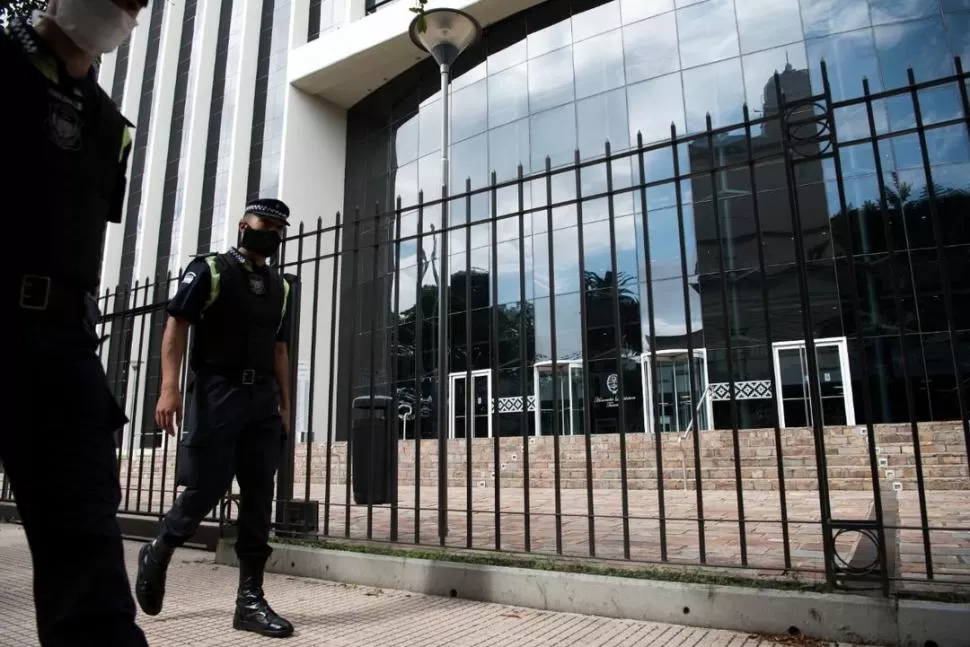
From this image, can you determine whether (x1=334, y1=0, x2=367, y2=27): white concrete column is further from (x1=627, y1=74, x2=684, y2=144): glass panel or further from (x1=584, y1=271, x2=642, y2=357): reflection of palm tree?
(x1=584, y1=271, x2=642, y2=357): reflection of palm tree

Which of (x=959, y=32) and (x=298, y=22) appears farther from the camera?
(x=298, y=22)

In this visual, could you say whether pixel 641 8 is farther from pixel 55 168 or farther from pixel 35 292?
pixel 35 292

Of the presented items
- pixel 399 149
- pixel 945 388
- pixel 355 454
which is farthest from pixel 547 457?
pixel 399 149

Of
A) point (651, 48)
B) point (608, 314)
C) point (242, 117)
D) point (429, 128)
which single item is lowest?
point (608, 314)

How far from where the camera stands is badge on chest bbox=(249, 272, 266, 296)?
350cm

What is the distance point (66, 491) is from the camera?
1395 mm

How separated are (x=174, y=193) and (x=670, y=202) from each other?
75.6 ft

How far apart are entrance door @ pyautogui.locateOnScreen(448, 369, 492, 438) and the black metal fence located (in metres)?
0.17

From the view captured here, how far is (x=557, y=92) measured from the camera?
20.7 metres

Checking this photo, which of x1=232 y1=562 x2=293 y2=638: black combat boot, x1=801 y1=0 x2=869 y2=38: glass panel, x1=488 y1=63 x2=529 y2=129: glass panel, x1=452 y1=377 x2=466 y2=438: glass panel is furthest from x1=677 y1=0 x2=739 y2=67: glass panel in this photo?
x1=232 y1=562 x2=293 y2=638: black combat boot

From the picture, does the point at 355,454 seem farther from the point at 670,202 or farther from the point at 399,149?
the point at 399,149

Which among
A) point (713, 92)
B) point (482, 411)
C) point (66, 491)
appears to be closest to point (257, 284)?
point (66, 491)

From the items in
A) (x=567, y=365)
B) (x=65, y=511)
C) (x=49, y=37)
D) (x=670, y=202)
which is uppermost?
(x=670, y=202)

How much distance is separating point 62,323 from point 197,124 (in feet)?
105
